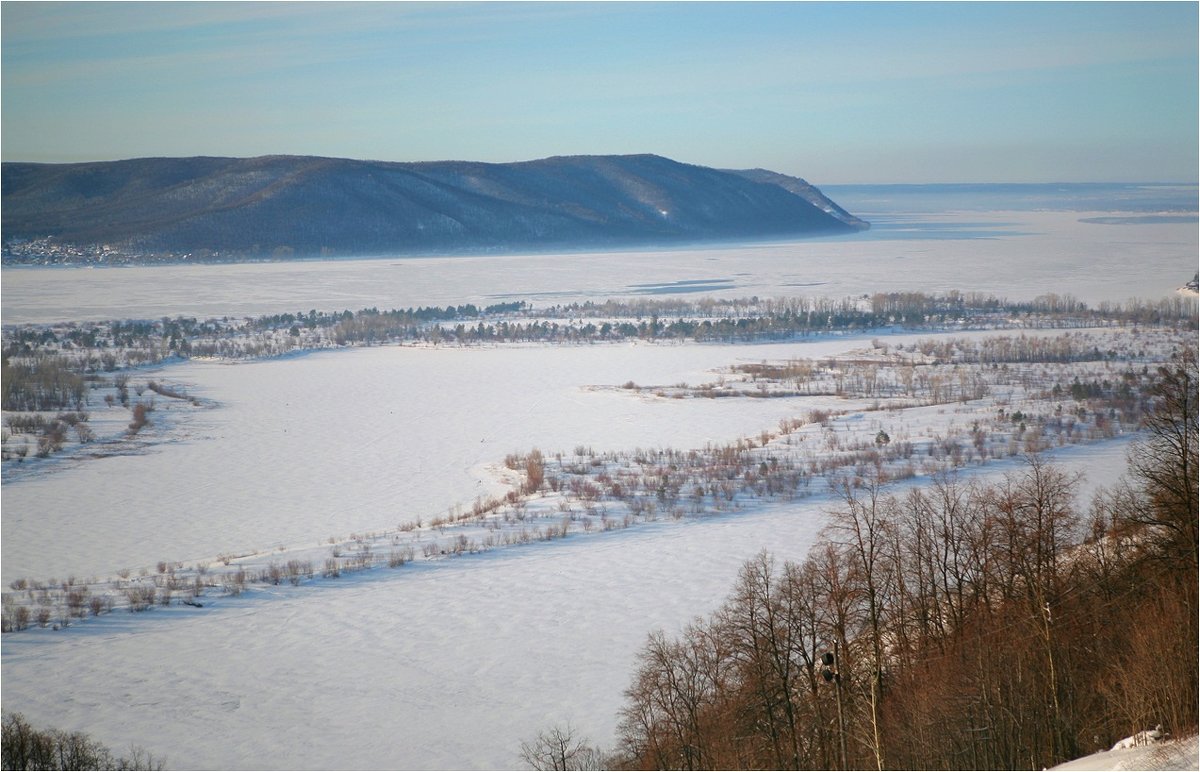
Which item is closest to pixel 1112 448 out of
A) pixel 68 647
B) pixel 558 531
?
pixel 558 531

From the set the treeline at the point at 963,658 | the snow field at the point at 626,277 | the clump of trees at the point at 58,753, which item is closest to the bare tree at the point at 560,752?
the treeline at the point at 963,658

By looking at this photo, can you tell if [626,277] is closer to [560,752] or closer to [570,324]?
[570,324]

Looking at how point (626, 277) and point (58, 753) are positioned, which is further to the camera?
point (626, 277)

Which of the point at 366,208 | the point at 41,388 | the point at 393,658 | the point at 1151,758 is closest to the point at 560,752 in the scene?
the point at 393,658

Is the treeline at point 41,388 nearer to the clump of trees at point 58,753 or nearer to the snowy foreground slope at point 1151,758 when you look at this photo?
the clump of trees at point 58,753

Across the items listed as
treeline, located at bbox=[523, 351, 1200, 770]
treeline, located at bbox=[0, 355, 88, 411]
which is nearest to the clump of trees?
treeline, located at bbox=[523, 351, 1200, 770]

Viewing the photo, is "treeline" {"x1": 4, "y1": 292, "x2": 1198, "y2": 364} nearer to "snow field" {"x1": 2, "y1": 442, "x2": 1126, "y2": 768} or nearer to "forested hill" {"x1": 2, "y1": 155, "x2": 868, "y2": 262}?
"snow field" {"x1": 2, "y1": 442, "x2": 1126, "y2": 768}
